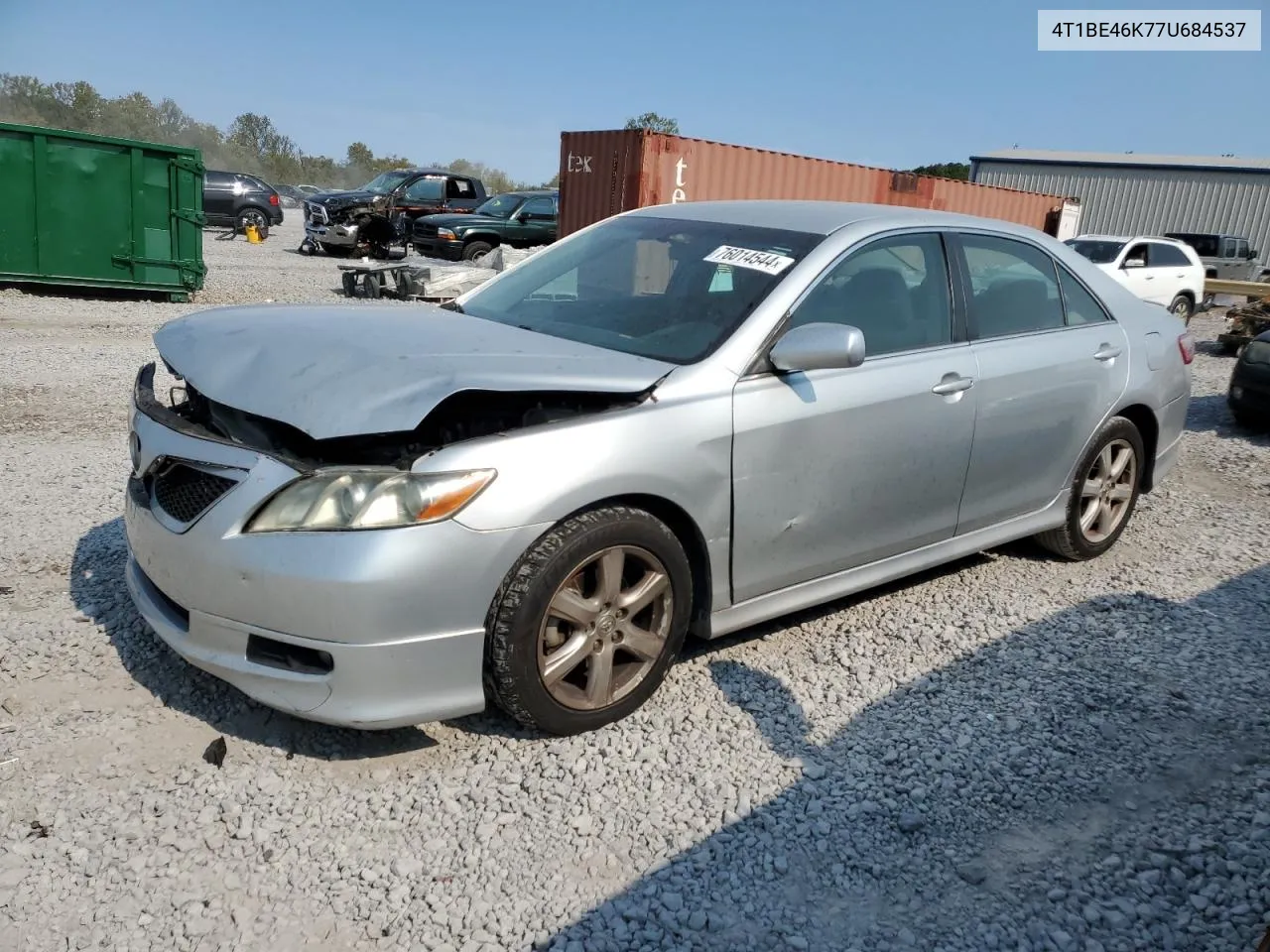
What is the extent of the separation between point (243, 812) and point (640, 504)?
1.43 m

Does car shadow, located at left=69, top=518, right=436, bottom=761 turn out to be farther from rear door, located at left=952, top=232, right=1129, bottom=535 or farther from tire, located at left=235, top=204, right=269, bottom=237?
tire, located at left=235, top=204, right=269, bottom=237

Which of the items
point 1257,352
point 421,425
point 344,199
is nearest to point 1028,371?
point 421,425

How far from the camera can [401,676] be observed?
2.70 metres

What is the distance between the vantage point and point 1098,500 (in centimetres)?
485

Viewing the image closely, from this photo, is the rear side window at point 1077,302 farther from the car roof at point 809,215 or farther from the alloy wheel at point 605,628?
the alloy wheel at point 605,628

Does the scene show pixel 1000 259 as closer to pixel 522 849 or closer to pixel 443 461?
pixel 443 461

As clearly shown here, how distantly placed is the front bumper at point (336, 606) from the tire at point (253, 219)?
24351mm

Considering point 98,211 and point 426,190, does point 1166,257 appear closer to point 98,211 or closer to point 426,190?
point 426,190

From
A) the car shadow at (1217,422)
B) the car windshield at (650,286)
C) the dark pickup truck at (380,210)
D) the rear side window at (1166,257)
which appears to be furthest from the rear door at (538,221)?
the car windshield at (650,286)

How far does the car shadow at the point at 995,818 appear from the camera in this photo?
2400 millimetres

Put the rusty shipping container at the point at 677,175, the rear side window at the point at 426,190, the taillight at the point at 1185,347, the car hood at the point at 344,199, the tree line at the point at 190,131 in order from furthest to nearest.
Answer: the tree line at the point at 190,131, the rear side window at the point at 426,190, the car hood at the point at 344,199, the rusty shipping container at the point at 677,175, the taillight at the point at 1185,347

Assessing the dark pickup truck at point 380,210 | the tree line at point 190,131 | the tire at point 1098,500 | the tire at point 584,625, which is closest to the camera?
the tire at point 584,625

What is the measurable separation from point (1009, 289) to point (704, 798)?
106 inches

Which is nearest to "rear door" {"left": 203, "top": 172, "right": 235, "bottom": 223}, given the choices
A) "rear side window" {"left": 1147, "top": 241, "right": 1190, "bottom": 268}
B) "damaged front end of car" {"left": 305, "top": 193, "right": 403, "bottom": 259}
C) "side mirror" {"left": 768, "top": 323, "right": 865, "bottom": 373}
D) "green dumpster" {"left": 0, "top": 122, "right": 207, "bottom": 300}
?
"damaged front end of car" {"left": 305, "top": 193, "right": 403, "bottom": 259}
